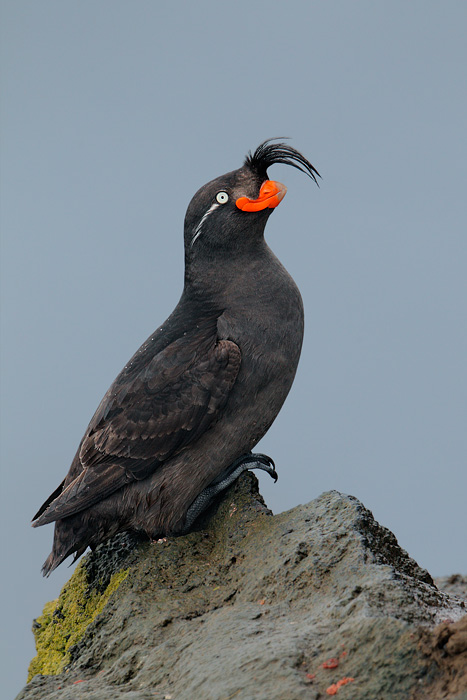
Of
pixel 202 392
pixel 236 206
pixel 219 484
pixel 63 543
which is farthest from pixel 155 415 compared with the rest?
pixel 236 206

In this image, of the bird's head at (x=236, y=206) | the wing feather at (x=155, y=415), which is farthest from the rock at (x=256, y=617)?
the bird's head at (x=236, y=206)

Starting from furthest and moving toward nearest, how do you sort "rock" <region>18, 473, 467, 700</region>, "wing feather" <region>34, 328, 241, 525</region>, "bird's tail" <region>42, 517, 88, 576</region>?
"bird's tail" <region>42, 517, 88, 576</region> < "wing feather" <region>34, 328, 241, 525</region> < "rock" <region>18, 473, 467, 700</region>

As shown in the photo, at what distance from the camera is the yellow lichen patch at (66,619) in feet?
16.1

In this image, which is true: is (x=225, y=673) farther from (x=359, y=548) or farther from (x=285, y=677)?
(x=359, y=548)

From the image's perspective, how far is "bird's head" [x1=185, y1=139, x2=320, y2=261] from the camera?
199 inches

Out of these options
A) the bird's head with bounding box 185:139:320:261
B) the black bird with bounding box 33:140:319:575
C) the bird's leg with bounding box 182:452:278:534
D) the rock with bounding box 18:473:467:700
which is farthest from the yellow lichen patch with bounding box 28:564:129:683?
the bird's head with bounding box 185:139:320:261

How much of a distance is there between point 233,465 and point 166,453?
48 cm

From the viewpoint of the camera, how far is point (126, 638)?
4230 millimetres

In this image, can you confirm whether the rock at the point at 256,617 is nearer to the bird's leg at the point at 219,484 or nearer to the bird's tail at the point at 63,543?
the bird's leg at the point at 219,484

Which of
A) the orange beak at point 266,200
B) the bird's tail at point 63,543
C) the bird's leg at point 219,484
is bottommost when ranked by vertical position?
the bird's tail at point 63,543

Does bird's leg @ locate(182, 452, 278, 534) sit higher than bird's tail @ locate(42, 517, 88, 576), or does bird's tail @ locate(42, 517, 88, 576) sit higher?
bird's leg @ locate(182, 452, 278, 534)

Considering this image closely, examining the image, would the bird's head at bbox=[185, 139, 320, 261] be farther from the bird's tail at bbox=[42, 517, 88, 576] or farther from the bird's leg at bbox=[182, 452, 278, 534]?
the bird's tail at bbox=[42, 517, 88, 576]

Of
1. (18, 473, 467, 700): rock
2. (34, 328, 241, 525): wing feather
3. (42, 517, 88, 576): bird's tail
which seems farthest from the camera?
(42, 517, 88, 576): bird's tail

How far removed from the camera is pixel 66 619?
17.0 feet
